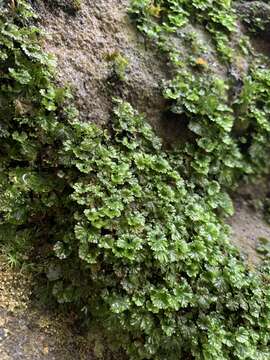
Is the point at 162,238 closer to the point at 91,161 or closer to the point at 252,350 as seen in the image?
the point at 91,161

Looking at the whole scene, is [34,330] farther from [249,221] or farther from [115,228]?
[249,221]

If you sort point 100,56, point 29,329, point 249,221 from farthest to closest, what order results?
point 249,221 < point 100,56 < point 29,329

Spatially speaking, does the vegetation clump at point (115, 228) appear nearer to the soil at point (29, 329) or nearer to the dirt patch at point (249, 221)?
the soil at point (29, 329)

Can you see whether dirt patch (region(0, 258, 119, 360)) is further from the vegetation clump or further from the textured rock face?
the textured rock face

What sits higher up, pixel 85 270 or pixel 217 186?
pixel 217 186

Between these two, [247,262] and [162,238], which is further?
[247,262]

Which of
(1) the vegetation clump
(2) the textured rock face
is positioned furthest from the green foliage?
(1) the vegetation clump

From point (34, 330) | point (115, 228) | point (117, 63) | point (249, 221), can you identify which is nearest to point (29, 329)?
point (34, 330)

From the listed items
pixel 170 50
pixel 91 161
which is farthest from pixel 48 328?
pixel 170 50
